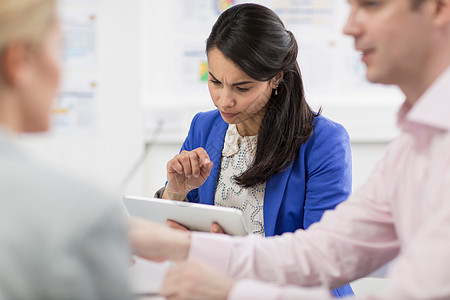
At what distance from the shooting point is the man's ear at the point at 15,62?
1.91ft

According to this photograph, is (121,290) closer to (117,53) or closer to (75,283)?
(75,283)

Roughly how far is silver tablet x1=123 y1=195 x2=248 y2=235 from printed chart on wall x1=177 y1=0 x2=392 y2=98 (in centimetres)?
168

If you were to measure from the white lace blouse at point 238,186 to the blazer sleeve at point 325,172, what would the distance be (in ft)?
0.50

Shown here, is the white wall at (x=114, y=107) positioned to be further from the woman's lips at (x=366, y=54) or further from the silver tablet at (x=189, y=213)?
the woman's lips at (x=366, y=54)

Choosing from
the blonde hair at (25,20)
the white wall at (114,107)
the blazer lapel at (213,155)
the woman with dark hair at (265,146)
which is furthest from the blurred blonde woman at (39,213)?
the white wall at (114,107)

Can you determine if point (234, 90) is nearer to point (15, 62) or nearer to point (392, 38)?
point (392, 38)

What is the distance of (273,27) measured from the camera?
5.43 ft

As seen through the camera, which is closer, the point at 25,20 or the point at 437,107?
the point at 25,20

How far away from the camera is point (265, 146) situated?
172 centimetres

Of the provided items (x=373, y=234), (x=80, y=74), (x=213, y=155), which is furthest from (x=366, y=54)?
(x=80, y=74)

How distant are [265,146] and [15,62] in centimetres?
119

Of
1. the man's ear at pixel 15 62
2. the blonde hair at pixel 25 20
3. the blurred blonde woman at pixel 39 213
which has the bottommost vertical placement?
the blurred blonde woman at pixel 39 213

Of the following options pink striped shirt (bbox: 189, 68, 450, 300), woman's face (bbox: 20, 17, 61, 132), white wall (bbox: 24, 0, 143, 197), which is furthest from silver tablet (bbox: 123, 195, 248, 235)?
white wall (bbox: 24, 0, 143, 197)

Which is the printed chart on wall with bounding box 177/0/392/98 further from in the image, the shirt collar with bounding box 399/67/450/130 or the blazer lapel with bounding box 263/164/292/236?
the shirt collar with bounding box 399/67/450/130
